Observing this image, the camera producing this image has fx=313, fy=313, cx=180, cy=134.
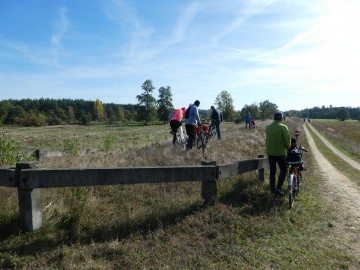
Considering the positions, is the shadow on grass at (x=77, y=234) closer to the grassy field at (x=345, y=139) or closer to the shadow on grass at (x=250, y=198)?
the shadow on grass at (x=250, y=198)

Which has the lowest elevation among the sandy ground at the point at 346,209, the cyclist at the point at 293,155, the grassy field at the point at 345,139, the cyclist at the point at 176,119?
the grassy field at the point at 345,139

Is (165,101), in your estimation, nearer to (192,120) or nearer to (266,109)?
(266,109)

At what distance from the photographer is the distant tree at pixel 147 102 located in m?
90.1

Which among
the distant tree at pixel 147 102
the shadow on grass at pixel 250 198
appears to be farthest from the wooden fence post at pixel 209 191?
the distant tree at pixel 147 102

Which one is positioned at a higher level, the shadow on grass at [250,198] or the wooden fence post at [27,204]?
the wooden fence post at [27,204]

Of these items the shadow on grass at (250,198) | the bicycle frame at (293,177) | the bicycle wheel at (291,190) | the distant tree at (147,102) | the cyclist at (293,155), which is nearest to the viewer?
the shadow on grass at (250,198)

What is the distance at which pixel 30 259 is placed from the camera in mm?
3955

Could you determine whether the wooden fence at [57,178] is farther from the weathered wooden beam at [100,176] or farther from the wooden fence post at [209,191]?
the wooden fence post at [209,191]

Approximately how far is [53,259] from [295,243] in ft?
12.0

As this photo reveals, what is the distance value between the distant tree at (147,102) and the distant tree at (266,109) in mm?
47991

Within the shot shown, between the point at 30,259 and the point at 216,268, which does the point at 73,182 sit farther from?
the point at 216,268

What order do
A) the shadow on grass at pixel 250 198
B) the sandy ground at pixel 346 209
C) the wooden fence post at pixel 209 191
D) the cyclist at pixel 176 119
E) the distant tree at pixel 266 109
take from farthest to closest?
the distant tree at pixel 266 109, the cyclist at pixel 176 119, the shadow on grass at pixel 250 198, the wooden fence post at pixel 209 191, the sandy ground at pixel 346 209

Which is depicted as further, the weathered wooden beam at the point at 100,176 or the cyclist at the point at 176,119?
the cyclist at the point at 176,119

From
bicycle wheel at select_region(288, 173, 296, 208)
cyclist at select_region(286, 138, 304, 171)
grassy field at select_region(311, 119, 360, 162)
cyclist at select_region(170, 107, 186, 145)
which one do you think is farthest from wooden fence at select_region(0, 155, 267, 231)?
grassy field at select_region(311, 119, 360, 162)
